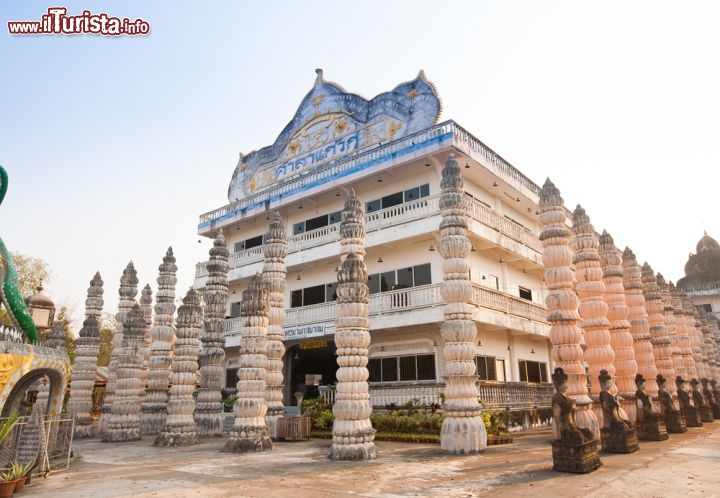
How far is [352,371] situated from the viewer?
12.7 meters

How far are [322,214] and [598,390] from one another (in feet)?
56.5

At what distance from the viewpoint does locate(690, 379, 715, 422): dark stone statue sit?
2124cm

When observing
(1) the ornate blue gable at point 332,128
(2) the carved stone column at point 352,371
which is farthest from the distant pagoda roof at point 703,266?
(2) the carved stone column at point 352,371

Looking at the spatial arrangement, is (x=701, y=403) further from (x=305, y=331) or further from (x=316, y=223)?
(x=316, y=223)

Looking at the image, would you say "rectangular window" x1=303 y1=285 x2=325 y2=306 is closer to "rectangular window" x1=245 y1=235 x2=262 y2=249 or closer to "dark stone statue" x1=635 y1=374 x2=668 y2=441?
"rectangular window" x1=245 y1=235 x2=262 y2=249

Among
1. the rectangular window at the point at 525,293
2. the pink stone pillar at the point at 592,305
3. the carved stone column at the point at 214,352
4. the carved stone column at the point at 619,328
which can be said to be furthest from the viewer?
the rectangular window at the point at 525,293

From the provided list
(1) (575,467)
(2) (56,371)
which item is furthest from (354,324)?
(2) (56,371)

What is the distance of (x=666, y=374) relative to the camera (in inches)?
798

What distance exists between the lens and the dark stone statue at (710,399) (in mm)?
23575

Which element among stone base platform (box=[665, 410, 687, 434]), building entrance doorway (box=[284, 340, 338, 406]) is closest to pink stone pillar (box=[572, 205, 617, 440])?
stone base platform (box=[665, 410, 687, 434])

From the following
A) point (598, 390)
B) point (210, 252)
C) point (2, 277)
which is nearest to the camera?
point (2, 277)

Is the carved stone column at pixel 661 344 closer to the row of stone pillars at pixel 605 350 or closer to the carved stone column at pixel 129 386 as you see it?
the row of stone pillars at pixel 605 350

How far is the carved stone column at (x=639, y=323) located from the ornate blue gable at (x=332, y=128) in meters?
11.2

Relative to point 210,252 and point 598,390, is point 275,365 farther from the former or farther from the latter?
point 598,390
